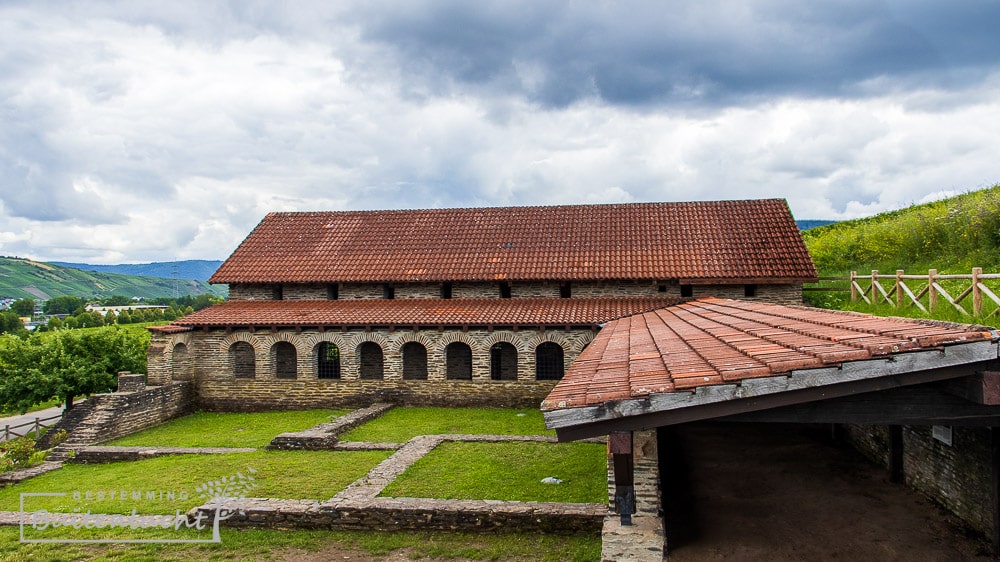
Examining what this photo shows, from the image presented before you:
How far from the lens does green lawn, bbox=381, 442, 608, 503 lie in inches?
426

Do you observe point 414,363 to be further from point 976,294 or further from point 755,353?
point 755,353

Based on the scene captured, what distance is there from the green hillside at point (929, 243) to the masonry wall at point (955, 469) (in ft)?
42.3

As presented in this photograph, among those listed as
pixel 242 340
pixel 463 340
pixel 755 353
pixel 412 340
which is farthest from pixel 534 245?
pixel 755 353

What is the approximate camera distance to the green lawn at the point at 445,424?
Result: 16.5 metres

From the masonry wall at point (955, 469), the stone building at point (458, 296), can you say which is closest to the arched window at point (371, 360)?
the stone building at point (458, 296)

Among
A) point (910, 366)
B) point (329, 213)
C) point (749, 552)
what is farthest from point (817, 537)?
point (329, 213)

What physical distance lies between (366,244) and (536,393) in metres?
9.79

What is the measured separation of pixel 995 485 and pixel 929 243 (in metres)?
21.8

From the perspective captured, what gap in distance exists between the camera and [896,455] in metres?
9.79

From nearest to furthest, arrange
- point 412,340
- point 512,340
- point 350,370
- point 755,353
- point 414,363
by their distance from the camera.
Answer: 1. point 755,353
2. point 512,340
3. point 412,340
4. point 350,370
5. point 414,363

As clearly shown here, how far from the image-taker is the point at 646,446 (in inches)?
254

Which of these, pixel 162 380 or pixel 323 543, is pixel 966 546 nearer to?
pixel 323 543

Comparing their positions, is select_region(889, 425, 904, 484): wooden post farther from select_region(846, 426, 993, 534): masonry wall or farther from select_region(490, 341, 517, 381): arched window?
select_region(490, 341, 517, 381): arched window

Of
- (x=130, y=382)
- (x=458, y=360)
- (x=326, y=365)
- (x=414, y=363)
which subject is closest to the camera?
(x=130, y=382)
